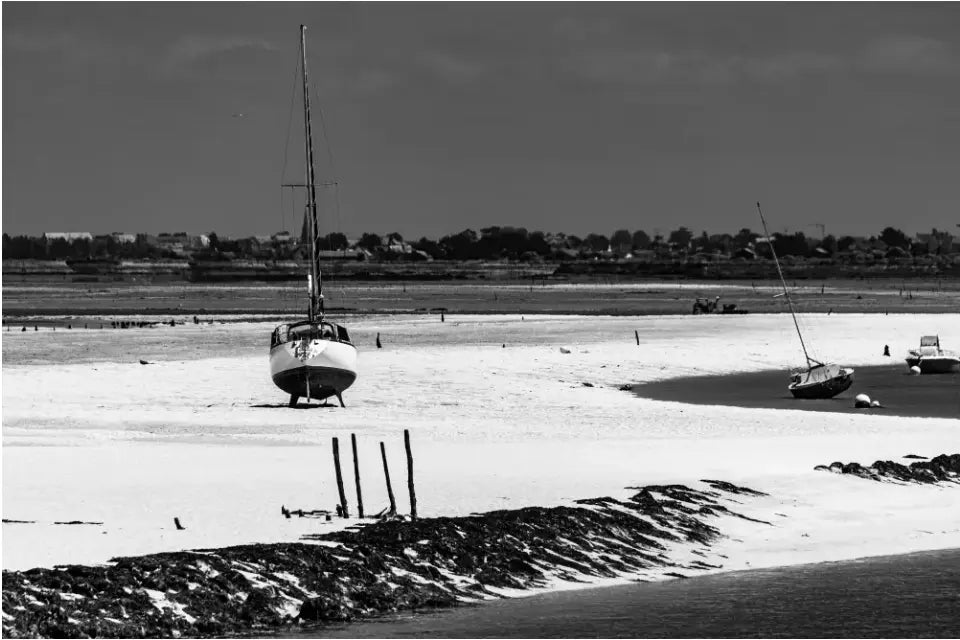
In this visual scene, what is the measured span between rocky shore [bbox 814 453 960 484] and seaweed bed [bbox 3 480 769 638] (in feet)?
15.0

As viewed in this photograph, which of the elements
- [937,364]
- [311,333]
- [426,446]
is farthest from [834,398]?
[426,446]

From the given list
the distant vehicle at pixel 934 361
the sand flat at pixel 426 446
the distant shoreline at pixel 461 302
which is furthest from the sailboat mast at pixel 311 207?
the distant shoreline at pixel 461 302

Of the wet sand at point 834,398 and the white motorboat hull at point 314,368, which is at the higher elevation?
the white motorboat hull at point 314,368

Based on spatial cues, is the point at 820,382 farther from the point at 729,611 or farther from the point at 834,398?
the point at 729,611

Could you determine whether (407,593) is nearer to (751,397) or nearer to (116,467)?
(116,467)

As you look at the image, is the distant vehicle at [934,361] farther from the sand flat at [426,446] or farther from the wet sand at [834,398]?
the sand flat at [426,446]

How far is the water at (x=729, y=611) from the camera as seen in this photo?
1988 cm

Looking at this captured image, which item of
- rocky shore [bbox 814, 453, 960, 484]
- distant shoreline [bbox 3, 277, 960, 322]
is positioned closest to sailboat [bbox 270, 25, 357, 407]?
rocky shore [bbox 814, 453, 960, 484]

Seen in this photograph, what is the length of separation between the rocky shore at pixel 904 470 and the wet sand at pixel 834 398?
12.5 meters

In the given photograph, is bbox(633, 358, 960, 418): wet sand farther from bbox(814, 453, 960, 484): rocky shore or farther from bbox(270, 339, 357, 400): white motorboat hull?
bbox(814, 453, 960, 484): rocky shore

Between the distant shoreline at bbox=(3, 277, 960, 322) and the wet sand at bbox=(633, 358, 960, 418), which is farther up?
the wet sand at bbox=(633, 358, 960, 418)

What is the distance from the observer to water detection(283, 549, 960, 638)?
782 inches

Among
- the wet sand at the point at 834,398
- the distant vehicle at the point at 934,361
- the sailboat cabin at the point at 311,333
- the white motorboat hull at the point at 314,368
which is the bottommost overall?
the wet sand at the point at 834,398

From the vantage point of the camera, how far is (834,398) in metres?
48.8
